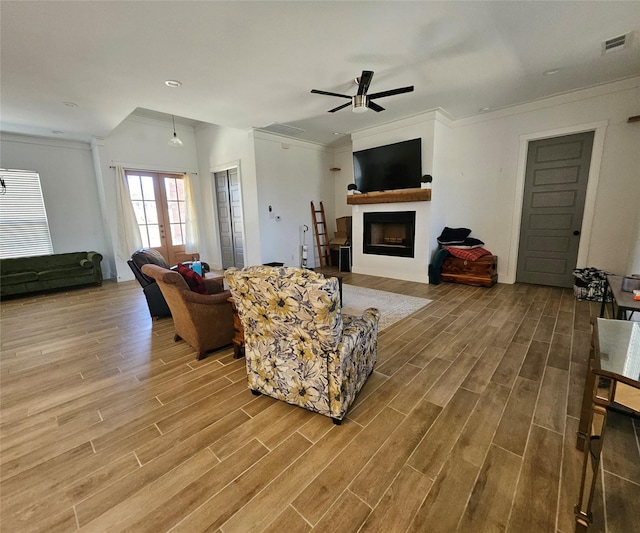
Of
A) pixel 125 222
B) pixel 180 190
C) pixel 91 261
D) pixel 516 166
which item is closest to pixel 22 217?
pixel 91 261

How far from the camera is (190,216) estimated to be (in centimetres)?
694

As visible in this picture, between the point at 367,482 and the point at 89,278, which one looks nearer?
the point at 367,482

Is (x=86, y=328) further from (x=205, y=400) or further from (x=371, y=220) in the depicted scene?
(x=371, y=220)

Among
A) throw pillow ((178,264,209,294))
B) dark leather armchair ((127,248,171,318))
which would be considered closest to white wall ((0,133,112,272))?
dark leather armchair ((127,248,171,318))

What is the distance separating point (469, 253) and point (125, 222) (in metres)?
6.85

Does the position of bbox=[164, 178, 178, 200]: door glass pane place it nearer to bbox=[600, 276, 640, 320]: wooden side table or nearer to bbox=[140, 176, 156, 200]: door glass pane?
bbox=[140, 176, 156, 200]: door glass pane

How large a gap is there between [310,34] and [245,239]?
4061mm

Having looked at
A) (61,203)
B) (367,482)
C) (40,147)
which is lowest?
(367,482)

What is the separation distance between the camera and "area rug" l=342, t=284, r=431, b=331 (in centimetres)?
356

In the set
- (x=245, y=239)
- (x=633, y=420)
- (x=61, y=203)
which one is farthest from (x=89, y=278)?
(x=633, y=420)

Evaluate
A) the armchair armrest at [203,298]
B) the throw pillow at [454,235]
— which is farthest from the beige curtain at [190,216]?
the throw pillow at [454,235]

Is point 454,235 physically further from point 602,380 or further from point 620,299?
point 602,380

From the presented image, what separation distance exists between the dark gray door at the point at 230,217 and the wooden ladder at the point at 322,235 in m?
1.72

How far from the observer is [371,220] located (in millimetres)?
5816
